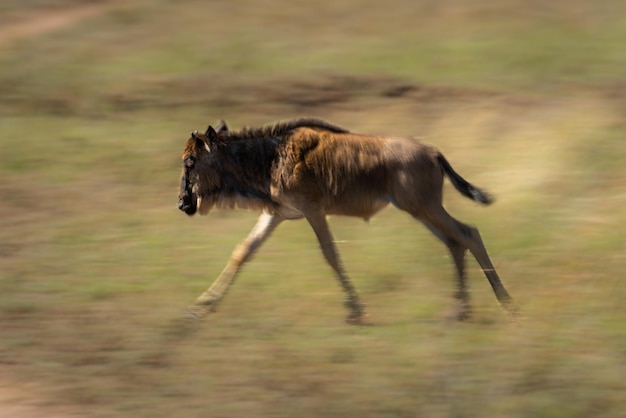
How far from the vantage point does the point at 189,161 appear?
10.1m

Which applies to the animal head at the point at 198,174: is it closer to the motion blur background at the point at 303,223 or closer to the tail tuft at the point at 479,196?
the motion blur background at the point at 303,223

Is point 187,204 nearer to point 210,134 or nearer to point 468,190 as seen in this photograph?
point 210,134

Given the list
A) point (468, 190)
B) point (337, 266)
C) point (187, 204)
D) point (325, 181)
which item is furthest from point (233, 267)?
point (468, 190)

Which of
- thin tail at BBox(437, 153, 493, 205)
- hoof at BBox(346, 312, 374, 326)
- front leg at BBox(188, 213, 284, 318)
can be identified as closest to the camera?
hoof at BBox(346, 312, 374, 326)

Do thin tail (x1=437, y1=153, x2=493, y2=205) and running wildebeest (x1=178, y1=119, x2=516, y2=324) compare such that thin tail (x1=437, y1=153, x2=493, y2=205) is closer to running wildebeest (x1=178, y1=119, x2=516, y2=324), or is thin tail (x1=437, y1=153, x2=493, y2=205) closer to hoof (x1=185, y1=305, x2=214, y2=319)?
running wildebeest (x1=178, y1=119, x2=516, y2=324)

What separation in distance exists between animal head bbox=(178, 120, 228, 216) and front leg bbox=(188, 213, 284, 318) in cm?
49

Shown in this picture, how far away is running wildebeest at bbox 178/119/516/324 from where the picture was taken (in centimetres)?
980

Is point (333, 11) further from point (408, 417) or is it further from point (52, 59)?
point (408, 417)

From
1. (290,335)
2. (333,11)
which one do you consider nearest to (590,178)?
(290,335)

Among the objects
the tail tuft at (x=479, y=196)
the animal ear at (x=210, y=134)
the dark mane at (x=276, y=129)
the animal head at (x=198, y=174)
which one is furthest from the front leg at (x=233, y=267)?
the tail tuft at (x=479, y=196)

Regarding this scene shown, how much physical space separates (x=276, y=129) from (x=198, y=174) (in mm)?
790

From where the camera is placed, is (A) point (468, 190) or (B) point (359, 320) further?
Answer: (A) point (468, 190)

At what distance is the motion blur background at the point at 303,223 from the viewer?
8.45 m

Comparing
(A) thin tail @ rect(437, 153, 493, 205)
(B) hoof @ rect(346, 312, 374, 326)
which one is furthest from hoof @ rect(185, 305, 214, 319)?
(A) thin tail @ rect(437, 153, 493, 205)
